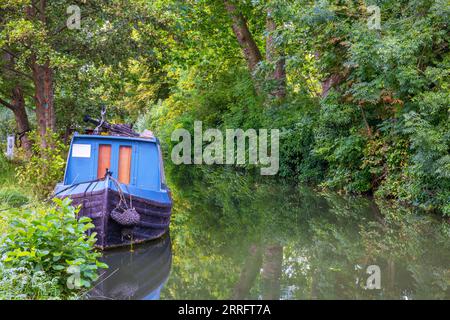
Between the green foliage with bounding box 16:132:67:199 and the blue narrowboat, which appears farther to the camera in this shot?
the green foliage with bounding box 16:132:67:199

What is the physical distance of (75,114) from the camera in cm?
1595

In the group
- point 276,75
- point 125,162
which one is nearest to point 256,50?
point 276,75

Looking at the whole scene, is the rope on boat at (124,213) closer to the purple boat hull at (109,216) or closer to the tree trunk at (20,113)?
the purple boat hull at (109,216)

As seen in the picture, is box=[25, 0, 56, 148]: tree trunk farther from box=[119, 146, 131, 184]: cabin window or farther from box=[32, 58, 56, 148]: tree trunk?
box=[119, 146, 131, 184]: cabin window

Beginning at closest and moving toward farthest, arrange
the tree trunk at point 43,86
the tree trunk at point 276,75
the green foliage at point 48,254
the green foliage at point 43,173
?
the green foliage at point 48,254, the green foliage at point 43,173, the tree trunk at point 43,86, the tree trunk at point 276,75

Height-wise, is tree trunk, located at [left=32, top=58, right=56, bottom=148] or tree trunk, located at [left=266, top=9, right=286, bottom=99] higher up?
tree trunk, located at [left=266, top=9, right=286, bottom=99]

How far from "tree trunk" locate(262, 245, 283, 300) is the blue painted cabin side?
7.35 ft

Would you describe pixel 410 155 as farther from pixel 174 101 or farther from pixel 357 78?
pixel 174 101

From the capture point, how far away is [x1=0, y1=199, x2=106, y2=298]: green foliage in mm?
6102

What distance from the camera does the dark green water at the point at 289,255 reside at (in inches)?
306

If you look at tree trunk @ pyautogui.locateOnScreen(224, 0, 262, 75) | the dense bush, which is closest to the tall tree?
tree trunk @ pyautogui.locateOnScreen(224, 0, 262, 75)

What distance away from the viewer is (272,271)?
8.94 metres

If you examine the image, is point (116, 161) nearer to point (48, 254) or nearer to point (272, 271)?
point (272, 271)

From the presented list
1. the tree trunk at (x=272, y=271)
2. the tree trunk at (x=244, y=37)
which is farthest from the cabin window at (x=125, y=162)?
the tree trunk at (x=244, y=37)
